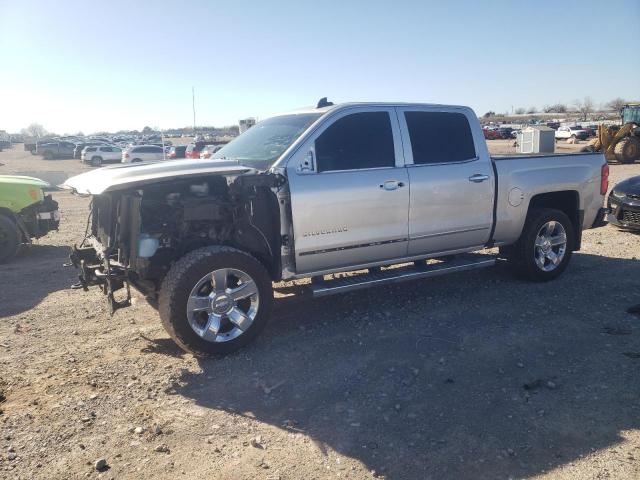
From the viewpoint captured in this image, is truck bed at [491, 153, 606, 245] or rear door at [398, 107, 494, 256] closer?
rear door at [398, 107, 494, 256]

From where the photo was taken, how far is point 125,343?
4.73m

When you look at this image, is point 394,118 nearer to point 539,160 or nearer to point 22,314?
point 539,160

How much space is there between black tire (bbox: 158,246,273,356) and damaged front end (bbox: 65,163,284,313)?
0.68 ft

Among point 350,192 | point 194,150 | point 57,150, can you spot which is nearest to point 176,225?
A: point 350,192

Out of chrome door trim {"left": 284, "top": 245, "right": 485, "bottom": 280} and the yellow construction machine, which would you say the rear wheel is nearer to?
the yellow construction machine

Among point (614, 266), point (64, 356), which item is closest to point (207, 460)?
point (64, 356)

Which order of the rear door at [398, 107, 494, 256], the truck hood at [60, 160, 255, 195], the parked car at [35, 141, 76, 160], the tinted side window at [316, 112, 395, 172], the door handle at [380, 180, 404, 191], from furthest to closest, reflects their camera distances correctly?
the parked car at [35, 141, 76, 160]
the rear door at [398, 107, 494, 256]
the door handle at [380, 180, 404, 191]
the tinted side window at [316, 112, 395, 172]
the truck hood at [60, 160, 255, 195]

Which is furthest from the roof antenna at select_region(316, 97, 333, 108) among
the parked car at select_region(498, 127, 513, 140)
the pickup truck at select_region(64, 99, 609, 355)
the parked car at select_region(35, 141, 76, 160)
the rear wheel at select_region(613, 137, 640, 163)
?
the parked car at select_region(498, 127, 513, 140)

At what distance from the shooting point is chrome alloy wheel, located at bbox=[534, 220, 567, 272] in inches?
245

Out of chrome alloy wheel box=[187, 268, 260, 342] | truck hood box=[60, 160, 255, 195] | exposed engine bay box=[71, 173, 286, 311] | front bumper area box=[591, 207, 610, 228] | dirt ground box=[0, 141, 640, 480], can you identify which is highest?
truck hood box=[60, 160, 255, 195]

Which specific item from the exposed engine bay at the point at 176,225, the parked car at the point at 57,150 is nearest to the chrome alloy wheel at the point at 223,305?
the exposed engine bay at the point at 176,225

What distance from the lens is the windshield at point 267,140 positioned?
191 inches

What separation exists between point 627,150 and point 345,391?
25717mm

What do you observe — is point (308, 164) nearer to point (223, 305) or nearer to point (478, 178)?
point (223, 305)
